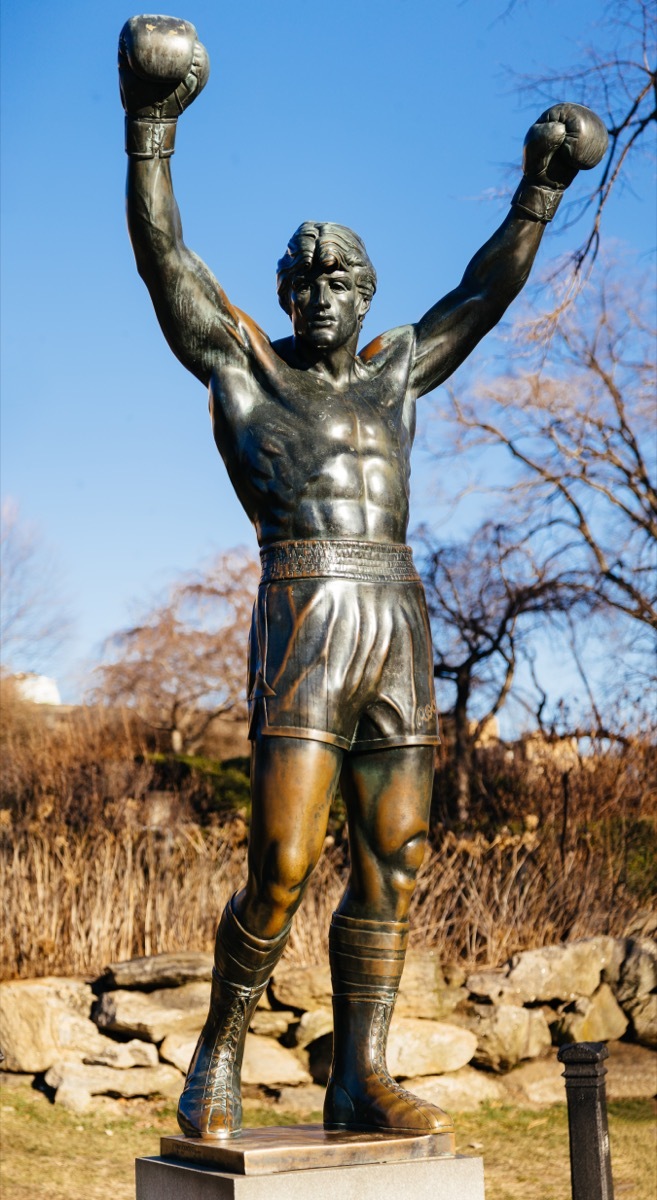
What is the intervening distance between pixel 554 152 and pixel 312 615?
157 cm

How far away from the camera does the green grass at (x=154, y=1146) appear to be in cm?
653

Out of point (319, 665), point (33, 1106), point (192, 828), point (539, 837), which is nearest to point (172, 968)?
point (33, 1106)

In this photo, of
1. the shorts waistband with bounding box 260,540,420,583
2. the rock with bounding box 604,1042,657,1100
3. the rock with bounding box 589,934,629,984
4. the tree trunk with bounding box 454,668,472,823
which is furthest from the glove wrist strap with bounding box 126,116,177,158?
the tree trunk with bounding box 454,668,472,823

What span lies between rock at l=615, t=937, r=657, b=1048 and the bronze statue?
20.8 feet

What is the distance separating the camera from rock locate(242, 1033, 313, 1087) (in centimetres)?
805

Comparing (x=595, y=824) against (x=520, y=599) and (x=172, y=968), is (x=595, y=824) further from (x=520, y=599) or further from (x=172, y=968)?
(x=172, y=968)

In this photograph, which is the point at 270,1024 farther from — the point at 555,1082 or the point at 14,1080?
the point at 555,1082

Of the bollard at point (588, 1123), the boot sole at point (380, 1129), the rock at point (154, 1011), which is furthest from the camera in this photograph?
the rock at point (154, 1011)

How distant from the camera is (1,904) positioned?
29.8ft

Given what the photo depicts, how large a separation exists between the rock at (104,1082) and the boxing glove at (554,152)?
6.01 m

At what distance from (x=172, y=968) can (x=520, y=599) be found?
6.29 m

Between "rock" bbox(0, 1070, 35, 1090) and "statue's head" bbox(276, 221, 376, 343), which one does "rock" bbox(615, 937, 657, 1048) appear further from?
"statue's head" bbox(276, 221, 376, 343)

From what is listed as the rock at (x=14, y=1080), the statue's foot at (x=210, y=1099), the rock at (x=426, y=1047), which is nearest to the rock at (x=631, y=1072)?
the rock at (x=426, y=1047)

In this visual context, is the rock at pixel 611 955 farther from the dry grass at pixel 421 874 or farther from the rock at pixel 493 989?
the rock at pixel 493 989
